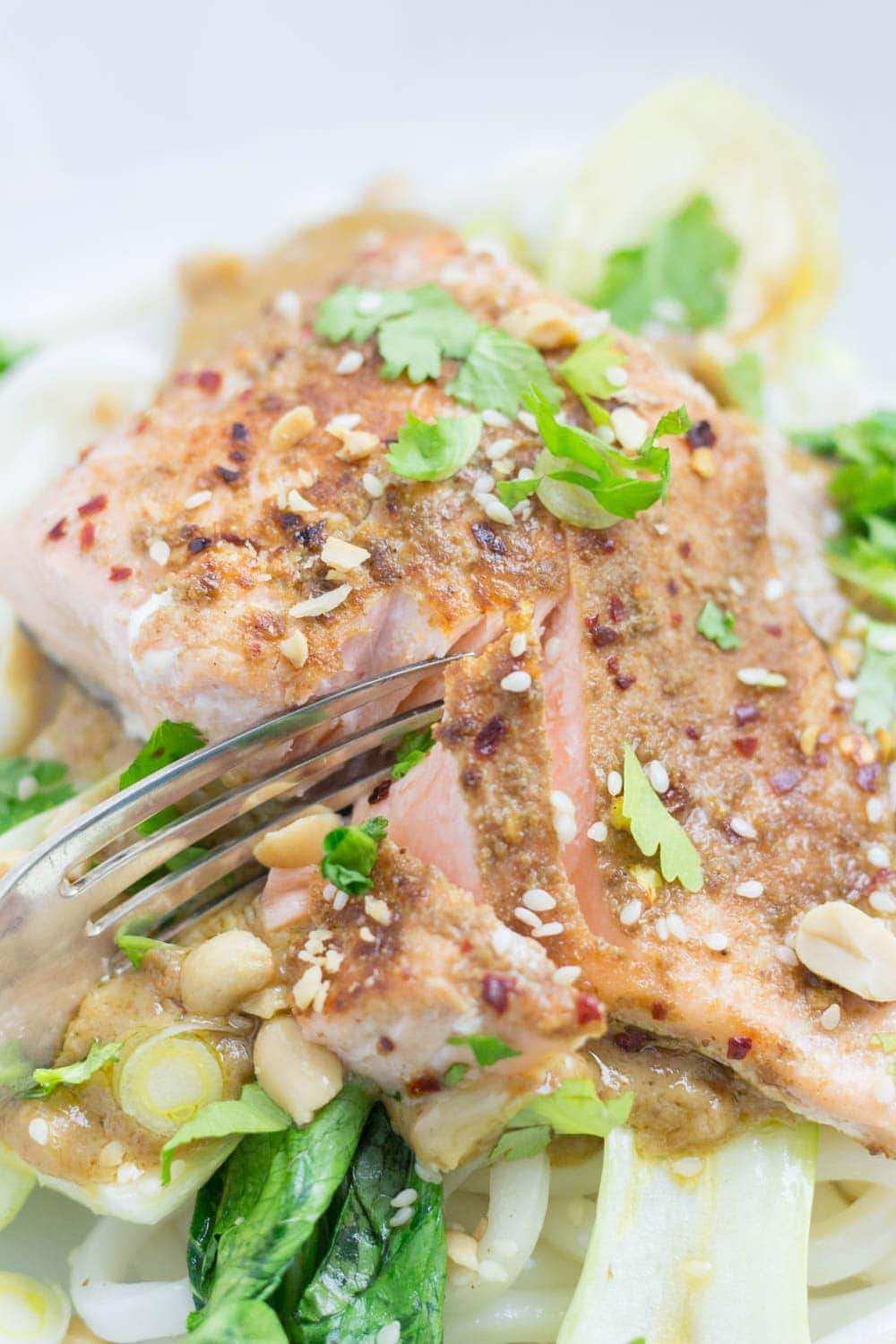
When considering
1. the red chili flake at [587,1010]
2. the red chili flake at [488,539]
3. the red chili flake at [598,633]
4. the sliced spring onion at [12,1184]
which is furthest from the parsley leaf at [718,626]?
the sliced spring onion at [12,1184]

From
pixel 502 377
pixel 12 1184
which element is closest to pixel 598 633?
pixel 502 377

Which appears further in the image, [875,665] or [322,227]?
[322,227]

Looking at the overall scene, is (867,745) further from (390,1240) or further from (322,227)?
(322,227)

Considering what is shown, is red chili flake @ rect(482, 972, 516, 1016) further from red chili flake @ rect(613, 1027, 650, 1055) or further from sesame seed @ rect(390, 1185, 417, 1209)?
sesame seed @ rect(390, 1185, 417, 1209)

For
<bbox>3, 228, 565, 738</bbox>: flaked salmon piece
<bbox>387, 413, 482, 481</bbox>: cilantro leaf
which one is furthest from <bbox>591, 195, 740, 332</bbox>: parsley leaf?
<bbox>387, 413, 482, 481</bbox>: cilantro leaf

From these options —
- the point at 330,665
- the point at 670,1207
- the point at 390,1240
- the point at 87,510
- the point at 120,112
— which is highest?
the point at 120,112

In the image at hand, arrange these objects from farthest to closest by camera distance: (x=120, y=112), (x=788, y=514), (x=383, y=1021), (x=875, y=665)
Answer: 1. (x=120, y=112)
2. (x=788, y=514)
3. (x=875, y=665)
4. (x=383, y=1021)

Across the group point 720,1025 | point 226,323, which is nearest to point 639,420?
point 720,1025
